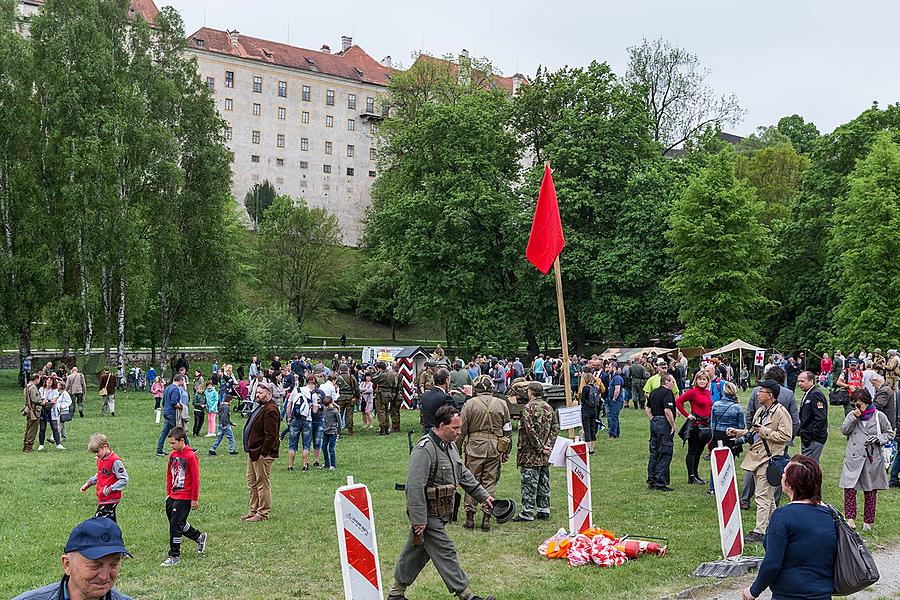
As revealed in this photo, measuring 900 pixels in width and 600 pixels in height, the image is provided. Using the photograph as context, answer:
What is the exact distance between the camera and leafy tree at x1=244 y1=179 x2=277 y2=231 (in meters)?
95.3

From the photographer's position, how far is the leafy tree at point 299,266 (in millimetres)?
69312

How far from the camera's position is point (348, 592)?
6.84 metres

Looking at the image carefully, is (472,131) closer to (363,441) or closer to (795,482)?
(363,441)

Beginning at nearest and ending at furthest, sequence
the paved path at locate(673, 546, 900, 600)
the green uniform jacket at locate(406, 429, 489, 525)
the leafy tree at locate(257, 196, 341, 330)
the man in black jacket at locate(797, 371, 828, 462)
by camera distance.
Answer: the green uniform jacket at locate(406, 429, 489, 525) → the paved path at locate(673, 546, 900, 600) → the man in black jacket at locate(797, 371, 828, 462) → the leafy tree at locate(257, 196, 341, 330)

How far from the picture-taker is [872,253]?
131 feet

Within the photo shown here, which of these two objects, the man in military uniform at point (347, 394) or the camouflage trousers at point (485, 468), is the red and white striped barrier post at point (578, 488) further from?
the man in military uniform at point (347, 394)

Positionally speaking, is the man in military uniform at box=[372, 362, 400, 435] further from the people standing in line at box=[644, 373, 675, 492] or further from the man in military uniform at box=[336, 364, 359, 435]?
the people standing in line at box=[644, 373, 675, 492]

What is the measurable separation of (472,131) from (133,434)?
2880cm

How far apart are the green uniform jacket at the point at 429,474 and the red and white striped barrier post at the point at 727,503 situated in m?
3.11

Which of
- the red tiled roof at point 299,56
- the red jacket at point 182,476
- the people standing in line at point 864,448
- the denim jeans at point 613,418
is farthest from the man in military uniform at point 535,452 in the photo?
the red tiled roof at point 299,56

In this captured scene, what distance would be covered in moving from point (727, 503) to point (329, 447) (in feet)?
31.6

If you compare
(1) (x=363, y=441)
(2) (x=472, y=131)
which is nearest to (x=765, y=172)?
(2) (x=472, y=131)

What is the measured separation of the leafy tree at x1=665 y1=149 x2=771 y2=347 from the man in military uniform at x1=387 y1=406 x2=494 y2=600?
117 ft

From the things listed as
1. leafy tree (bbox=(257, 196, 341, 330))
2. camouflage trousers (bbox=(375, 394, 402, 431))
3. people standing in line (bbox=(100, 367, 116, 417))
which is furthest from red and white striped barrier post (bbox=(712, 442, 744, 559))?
leafy tree (bbox=(257, 196, 341, 330))
